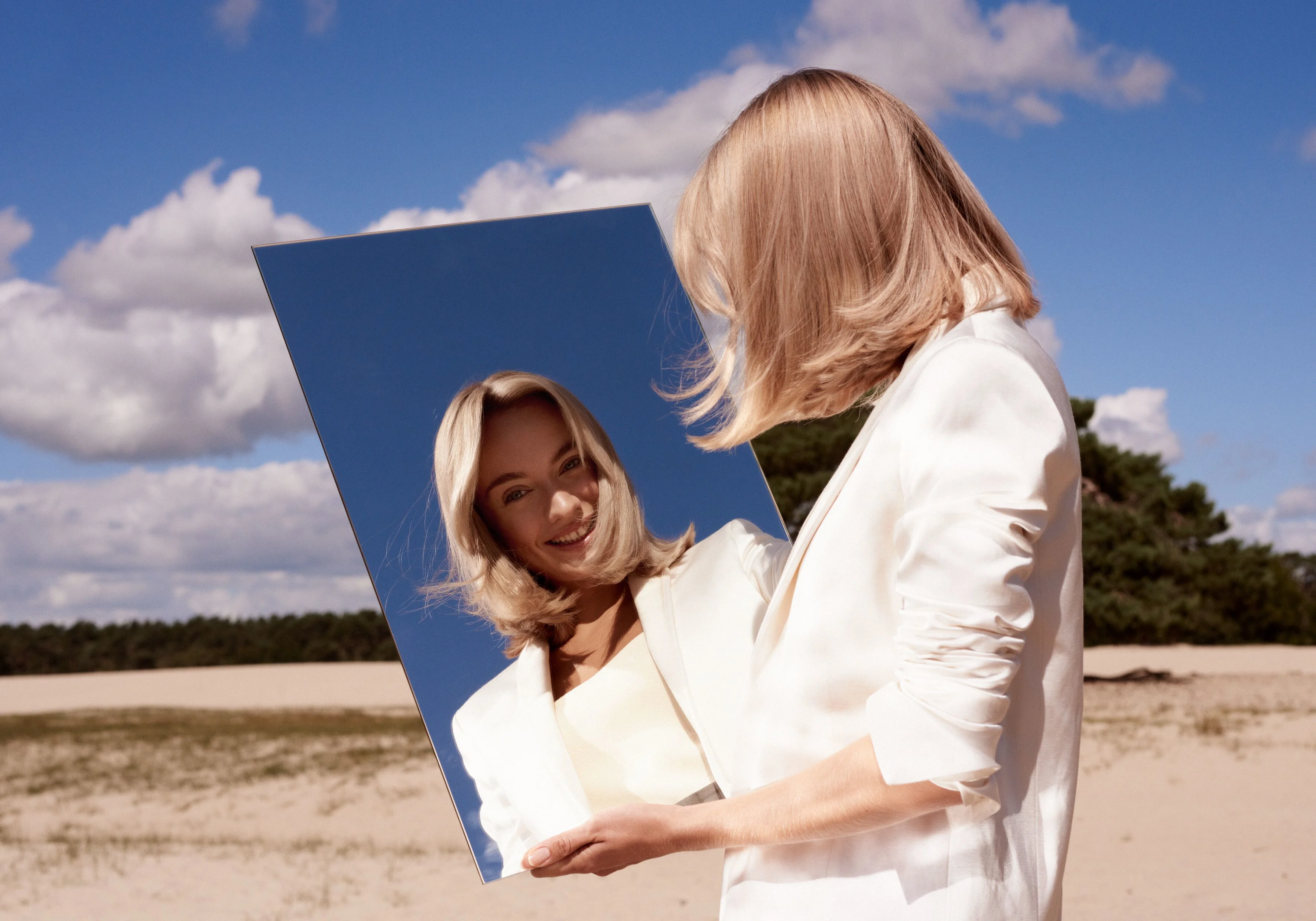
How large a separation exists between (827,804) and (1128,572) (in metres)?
19.3

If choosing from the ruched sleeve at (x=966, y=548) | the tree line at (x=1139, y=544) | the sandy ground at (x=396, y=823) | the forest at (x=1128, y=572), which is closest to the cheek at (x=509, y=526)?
the ruched sleeve at (x=966, y=548)

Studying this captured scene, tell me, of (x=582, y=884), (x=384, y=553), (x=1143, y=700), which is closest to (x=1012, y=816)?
(x=384, y=553)

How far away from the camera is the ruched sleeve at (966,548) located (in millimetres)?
1222

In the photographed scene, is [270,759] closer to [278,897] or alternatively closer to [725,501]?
[278,897]

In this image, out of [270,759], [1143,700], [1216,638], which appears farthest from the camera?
[1216,638]

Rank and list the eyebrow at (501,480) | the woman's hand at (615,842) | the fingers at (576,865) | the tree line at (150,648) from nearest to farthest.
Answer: the woman's hand at (615,842) → the fingers at (576,865) → the eyebrow at (501,480) → the tree line at (150,648)

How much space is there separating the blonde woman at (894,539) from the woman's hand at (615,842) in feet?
0.23

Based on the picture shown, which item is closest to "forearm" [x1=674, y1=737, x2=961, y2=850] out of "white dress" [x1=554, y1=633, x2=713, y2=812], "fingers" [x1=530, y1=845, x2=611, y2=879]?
"fingers" [x1=530, y1=845, x2=611, y2=879]

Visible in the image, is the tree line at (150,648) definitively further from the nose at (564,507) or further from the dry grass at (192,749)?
the nose at (564,507)

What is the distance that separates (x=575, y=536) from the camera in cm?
223

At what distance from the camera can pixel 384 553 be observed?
2.17 metres

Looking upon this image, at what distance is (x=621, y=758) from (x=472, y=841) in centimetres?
32

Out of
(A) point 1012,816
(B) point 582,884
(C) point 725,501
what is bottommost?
(B) point 582,884

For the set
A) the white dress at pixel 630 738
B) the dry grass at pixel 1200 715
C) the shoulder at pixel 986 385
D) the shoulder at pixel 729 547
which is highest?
the shoulder at pixel 729 547
